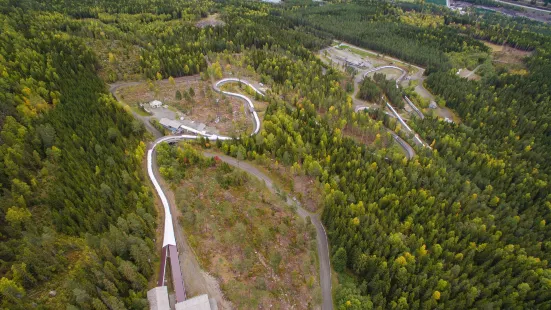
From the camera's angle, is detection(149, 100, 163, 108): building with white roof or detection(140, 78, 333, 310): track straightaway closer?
detection(140, 78, 333, 310): track straightaway

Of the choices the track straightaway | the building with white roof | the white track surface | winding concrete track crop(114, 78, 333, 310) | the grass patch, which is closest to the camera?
the track straightaway

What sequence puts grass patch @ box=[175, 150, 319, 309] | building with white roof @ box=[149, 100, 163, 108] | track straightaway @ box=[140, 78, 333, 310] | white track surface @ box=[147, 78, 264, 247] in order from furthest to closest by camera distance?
building with white roof @ box=[149, 100, 163, 108]
white track surface @ box=[147, 78, 264, 247]
grass patch @ box=[175, 150, 319, 309]
track straightaway @ box=[140, 78, 333, 310]

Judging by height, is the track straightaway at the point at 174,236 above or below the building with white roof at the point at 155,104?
below

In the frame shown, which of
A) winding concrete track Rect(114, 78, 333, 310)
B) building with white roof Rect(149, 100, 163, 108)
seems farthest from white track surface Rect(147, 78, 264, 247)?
building with white roof Rect(149, 100, 163, 108)

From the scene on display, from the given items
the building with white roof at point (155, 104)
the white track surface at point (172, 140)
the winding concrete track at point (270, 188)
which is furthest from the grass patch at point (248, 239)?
the building with white roof at point (155, 104)

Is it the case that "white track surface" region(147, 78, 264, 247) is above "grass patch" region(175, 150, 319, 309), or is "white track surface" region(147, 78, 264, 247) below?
above

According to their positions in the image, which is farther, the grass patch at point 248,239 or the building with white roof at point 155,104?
the building with white roof at point 155,104

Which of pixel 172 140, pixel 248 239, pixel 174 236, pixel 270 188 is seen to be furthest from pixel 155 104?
pixel 248 239

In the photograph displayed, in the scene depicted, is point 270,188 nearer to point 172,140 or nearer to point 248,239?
point 248,239

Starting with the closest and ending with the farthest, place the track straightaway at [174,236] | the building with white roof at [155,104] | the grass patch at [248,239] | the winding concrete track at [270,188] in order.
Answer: the track straightaway at [174,236] < the grass patch at [248,239] < the winding concrete track at [270,188] < the building with white roof at [155,104]

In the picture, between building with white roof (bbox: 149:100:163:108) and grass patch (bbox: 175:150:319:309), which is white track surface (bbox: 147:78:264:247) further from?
building with white roof (bbox: 149:100:163:108)

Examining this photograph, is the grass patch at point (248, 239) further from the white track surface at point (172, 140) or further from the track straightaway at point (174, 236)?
the white track surface at point (172, 140)
